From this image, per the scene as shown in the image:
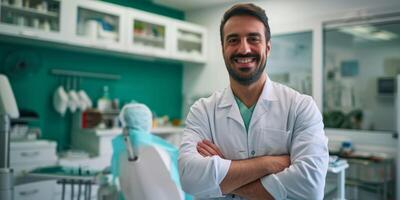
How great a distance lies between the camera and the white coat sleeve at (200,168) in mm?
1180

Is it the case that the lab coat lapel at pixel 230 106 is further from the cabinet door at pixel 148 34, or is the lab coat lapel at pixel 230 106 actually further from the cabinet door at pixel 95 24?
the cabinet door at pixel 148 34

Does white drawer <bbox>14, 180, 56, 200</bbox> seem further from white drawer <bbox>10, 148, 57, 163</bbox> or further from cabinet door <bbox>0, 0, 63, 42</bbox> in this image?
cabinet door <bbox>0, 0, 63, 42</bbox>

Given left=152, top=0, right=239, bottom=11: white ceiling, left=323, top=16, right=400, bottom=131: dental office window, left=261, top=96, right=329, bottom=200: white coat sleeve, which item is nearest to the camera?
left=261, top=96, right=329, bottom=200: white coat sleeve

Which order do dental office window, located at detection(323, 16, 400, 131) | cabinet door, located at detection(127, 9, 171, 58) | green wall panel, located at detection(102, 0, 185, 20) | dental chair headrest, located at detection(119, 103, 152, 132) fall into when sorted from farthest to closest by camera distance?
Answer: 1. green wall panel, located at detection(102, 0, 185, 20)
2. cabinet door, located at detection(127, 9, 171, 58)
3. dental office window, located at detection(323, 16, 400, 131)
4. dental chair headrest, located at detection(119, 103, 152, 132)

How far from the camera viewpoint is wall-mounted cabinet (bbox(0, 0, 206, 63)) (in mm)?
3064

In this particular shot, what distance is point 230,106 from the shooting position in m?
1.32

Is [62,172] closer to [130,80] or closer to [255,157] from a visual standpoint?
[255,157]

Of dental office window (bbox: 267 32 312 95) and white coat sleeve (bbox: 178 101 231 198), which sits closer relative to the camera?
white coat sleeve (bbox: 178 101 231 198)

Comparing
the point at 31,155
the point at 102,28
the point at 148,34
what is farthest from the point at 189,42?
the point at 31,155

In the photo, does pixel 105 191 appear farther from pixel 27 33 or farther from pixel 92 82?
pixel 92 82

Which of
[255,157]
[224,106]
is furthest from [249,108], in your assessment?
[255,157]

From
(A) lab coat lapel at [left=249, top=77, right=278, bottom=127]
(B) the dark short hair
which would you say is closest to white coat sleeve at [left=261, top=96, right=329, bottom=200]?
(A) lab coat lapel at [left=249, top=77, right=278, bottom=127]

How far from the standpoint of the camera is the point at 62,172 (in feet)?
7.07

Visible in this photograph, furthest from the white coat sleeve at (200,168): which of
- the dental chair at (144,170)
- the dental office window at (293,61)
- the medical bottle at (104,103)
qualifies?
the dental office window at (293,61)
